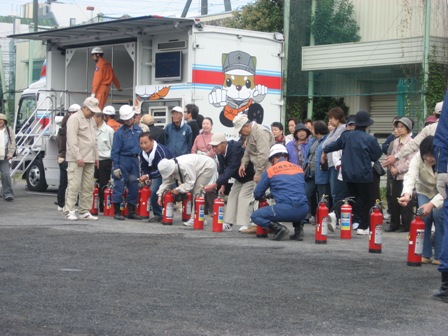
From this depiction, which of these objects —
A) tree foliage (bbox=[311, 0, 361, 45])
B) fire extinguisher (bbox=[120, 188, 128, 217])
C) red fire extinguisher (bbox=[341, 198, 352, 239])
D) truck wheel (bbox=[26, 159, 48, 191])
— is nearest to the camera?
red fire extinguisher (bbox=[341, 198, 352, 239])

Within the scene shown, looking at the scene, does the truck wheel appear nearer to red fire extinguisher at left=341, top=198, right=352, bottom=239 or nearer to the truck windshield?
the truck windshield

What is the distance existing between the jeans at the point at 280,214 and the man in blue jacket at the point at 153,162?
294cm

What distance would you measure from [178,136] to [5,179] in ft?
15.5

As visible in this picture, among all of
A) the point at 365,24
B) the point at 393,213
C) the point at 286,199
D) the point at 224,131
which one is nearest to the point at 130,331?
the point at 286,199

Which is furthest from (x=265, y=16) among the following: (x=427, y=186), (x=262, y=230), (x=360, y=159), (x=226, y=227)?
(x=427, y=186)

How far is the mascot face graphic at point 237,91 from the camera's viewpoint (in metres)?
19.5

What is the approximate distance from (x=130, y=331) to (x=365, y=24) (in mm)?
21971

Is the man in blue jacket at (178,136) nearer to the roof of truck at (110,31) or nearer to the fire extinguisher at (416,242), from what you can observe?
the roof of truck at (110,31)

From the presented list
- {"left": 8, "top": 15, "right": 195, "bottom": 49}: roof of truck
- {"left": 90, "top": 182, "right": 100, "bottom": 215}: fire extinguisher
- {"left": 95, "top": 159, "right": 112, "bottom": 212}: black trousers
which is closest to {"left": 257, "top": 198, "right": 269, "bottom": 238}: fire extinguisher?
{"left": 90, "top": 182, "right": 100, "bottom": 215}: fire extinguisher

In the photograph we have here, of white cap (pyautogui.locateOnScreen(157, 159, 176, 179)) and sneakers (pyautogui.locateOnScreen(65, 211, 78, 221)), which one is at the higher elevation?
white cap (pyautogui.locateOnScreen(157, 159, 176, 179))

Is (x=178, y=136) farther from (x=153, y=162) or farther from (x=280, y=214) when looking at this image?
(x=280, y=214)

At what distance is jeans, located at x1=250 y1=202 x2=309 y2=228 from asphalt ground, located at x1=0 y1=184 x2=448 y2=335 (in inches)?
13.8

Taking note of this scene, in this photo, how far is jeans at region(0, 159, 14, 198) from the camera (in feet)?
66.6

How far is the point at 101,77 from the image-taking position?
21.5 meters
